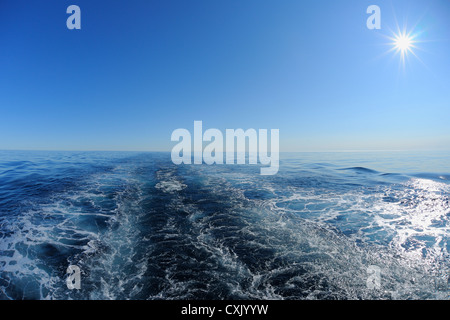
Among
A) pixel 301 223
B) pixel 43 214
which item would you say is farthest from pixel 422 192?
pixel 43 214

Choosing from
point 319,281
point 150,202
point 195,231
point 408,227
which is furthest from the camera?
→ point 150,202

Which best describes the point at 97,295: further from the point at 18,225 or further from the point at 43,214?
the point at 43,214
